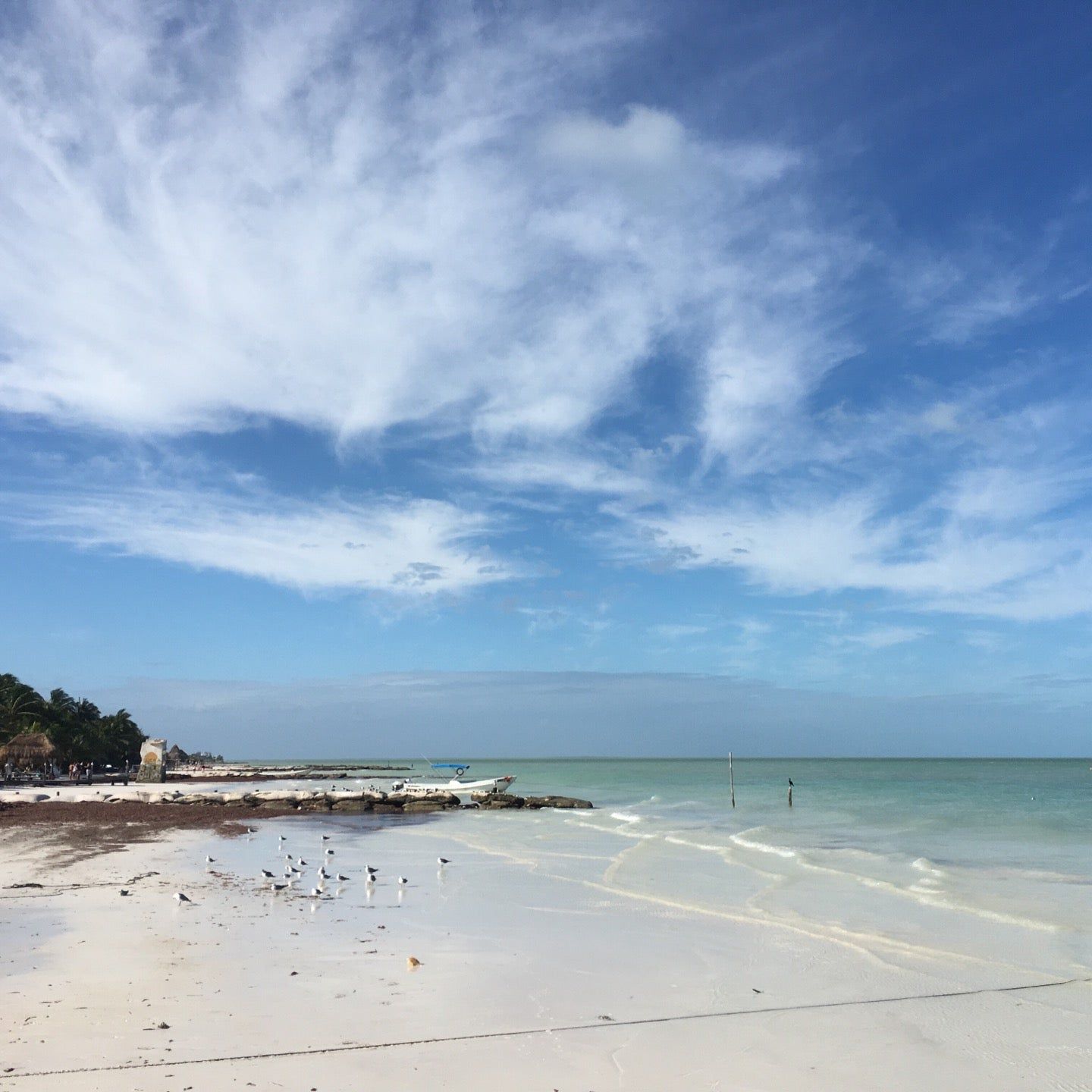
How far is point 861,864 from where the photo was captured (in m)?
23.5

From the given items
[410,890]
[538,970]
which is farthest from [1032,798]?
[538,970]

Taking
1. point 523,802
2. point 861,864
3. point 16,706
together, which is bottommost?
point 861,864

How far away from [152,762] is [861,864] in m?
53.4

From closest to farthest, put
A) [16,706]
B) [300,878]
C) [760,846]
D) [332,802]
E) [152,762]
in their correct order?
[300,878] → [760,846] → [332,802] → [152,762] → [16,706]

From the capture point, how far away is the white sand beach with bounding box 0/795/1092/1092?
25.1 ft

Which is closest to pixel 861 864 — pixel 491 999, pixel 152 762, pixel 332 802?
pixel 491 999

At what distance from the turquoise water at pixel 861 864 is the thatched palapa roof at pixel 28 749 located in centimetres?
3690

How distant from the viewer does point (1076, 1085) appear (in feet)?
25.7

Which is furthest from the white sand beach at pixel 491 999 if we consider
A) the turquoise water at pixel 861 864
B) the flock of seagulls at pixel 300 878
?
the turquoise water at pixel 861 864

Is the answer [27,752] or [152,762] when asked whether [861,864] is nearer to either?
[152,762]

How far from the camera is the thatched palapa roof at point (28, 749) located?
5975 centimetres

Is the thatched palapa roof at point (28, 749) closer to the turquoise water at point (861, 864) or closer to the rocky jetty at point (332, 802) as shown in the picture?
the rocky jetty at point (332, 802)

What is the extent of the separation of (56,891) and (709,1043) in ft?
42.5

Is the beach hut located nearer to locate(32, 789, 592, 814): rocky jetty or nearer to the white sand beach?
locate(32, 789, 592, 814): rocky jetty
